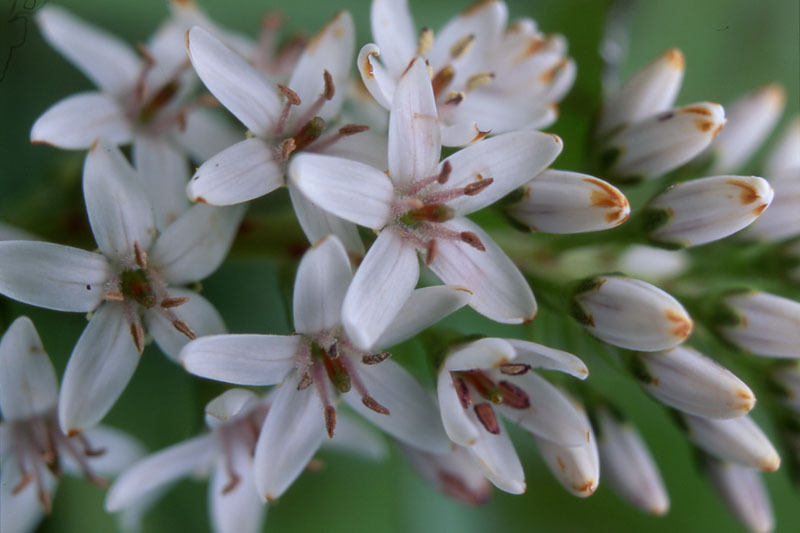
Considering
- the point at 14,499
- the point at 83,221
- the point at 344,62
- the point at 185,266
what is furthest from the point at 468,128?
the point at 14,499

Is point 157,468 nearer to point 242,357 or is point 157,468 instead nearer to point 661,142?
point 242,357

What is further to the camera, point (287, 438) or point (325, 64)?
point (325, 64)

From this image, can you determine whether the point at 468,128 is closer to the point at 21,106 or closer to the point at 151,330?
the point at 151,330

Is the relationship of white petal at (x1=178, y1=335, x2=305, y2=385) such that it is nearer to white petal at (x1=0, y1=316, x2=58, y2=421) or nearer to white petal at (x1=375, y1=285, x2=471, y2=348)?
white petal at (x1=375, y1=285, x2=471, y2=348)

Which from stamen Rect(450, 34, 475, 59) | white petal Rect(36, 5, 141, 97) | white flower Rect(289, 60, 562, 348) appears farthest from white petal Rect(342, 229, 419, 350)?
white petal Rect(36, 5, 141, 97)

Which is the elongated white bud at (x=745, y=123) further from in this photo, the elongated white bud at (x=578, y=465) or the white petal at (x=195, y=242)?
the white petal at (x=195, y=242)

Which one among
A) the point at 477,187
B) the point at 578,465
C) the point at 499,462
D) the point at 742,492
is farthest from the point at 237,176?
the point at 742,492
